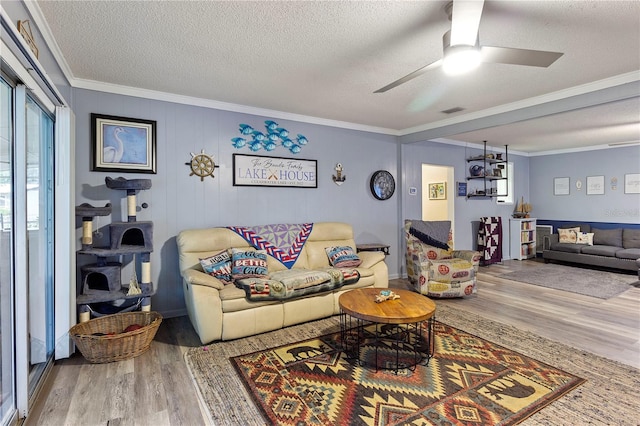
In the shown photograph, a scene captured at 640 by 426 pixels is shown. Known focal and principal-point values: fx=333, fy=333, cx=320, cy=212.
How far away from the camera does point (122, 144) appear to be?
3.40m

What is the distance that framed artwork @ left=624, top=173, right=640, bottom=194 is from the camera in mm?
6234

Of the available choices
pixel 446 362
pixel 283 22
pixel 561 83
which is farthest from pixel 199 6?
pixel 561 83

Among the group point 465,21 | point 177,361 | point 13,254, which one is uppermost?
point 465,21

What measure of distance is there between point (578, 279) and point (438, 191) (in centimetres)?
279

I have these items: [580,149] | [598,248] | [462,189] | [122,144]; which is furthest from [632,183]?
[122,144]

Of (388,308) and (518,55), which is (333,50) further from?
(388,308)

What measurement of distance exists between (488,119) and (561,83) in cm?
Result: 98

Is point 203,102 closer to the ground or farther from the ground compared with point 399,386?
farther from the ground

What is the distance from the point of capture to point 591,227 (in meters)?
6.74

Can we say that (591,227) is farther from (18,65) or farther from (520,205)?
(18,65)

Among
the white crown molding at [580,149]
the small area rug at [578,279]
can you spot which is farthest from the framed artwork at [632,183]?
the small area rug at [578,279]

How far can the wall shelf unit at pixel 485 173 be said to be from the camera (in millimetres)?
6523

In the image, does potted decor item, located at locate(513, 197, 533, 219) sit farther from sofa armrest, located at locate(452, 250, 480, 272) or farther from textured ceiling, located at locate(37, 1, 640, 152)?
sofa armrest, located at locate(452, 250, 480, 272)

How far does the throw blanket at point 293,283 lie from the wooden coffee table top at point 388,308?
0.51 m
